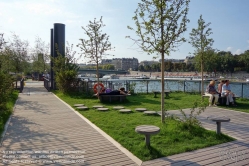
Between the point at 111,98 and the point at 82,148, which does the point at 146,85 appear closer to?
the point at 111,98

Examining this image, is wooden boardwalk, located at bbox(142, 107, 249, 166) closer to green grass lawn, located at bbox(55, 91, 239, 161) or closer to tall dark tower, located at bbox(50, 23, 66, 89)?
green grass lawn, located at bbox(55, 91, 239, 161)

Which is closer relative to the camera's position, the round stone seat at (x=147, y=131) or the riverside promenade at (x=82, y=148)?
the riverside promenade at (x=82, y=148)

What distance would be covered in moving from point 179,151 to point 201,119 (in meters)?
3.40

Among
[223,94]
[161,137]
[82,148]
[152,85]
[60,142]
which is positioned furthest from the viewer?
[152,85]

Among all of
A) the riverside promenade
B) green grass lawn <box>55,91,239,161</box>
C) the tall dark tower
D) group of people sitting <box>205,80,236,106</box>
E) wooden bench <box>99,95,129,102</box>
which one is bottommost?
the riverside promenade

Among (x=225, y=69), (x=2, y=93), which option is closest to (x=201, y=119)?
(x=2, y=93)

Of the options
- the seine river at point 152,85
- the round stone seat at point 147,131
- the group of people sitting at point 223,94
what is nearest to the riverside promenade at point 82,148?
the round stone seat at point 147,131

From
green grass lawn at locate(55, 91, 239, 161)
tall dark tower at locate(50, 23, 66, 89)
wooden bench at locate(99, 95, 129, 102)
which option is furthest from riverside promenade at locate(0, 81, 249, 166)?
tall dark tower at locate(50, 23, 66, 89)

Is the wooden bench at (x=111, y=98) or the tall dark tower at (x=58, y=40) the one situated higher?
the tall dark tower at (x=58, y=40)

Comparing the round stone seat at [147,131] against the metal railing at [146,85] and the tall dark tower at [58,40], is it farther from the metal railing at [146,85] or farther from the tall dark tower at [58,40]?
the tall dark tower at [58,40]

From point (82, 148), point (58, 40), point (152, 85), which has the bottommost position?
point (82, 148)

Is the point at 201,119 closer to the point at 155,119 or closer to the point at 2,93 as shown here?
the point at 155,119

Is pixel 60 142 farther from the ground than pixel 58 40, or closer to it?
closer to it

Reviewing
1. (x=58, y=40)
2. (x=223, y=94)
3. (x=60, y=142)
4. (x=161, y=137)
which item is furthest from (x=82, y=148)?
(x=58, y=40)
